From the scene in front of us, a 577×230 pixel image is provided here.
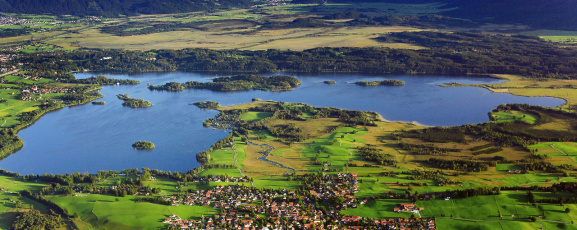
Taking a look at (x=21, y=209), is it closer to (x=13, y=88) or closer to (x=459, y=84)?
(x=13, y=88)

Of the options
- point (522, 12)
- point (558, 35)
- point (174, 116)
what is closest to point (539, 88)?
point (558, 35)

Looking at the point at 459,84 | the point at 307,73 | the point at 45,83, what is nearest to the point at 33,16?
the point at 45,83

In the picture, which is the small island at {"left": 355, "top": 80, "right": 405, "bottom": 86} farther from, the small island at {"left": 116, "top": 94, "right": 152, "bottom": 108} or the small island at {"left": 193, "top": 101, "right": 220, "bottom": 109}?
the small island at {"left": 116, "top": 94, "right": 152, "bottom": 108}

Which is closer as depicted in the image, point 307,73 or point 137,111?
point 137,111

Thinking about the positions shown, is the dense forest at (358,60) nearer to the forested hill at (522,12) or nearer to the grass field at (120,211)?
the forested hill at (522,12)

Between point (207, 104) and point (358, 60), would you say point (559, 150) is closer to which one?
point (207, 104)
